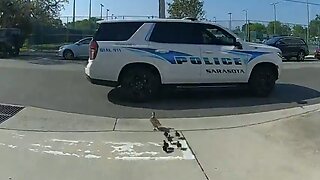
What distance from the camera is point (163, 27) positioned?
36.1 feet

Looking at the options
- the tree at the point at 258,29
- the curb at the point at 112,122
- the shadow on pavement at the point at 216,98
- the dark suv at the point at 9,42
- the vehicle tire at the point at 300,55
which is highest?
the tree at the point at 258,29

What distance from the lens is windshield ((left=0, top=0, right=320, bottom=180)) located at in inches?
239

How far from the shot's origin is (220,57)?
10992 millimetres

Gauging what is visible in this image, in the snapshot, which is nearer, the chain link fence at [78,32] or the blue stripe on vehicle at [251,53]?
the blue stripe on vehicle at [251,53]

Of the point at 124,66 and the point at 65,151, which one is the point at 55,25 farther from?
the point at 65,151

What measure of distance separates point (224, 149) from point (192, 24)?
499 centimetres

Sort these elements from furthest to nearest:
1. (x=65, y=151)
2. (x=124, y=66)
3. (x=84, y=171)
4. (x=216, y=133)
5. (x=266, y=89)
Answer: (x=266, y=89), (x=124, y=66), (x=216, y=133), (x=65, y=151), (x=84, y=171)

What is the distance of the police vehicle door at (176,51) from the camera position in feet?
35.1

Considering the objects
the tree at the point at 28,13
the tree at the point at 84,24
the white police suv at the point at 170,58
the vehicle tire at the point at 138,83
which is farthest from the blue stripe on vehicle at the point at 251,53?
the tree at the point at 84,24

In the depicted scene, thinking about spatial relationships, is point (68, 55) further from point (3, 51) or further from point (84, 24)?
point (84, 24)

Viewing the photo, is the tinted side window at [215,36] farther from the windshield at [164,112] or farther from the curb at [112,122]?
the curb at [112,122]

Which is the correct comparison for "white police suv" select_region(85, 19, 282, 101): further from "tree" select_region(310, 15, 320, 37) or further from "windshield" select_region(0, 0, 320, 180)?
"tree" select_region(310, 15, 320, 37)

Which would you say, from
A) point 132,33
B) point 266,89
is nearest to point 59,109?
point 132,33

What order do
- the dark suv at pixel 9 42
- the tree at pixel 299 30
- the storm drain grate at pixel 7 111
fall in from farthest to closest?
the tree at pixel 299 30 → the dark suv at pixel 9 42 → the storm drain grate at pixel 7 111
